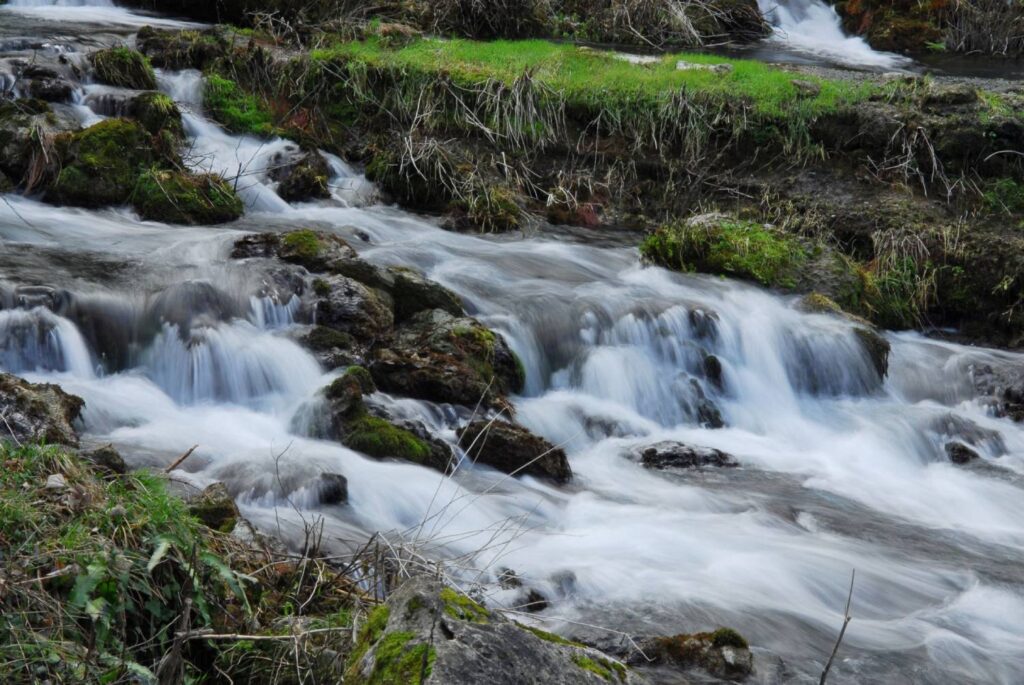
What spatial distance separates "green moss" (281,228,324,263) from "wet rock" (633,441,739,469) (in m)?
2.97

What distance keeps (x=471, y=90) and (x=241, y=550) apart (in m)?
9.14

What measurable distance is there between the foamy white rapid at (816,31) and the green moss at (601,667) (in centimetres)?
1520

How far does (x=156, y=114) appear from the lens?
10867 mm

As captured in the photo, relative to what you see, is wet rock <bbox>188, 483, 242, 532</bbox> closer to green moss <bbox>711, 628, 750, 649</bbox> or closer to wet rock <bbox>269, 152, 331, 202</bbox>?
green moss <bbox>711, 628, 750, 649</bbox>

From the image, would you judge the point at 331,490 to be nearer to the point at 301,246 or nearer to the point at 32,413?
the point at 32,413

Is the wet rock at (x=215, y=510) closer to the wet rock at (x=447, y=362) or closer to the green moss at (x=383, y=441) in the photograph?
the green moss at (x=383, y=441)

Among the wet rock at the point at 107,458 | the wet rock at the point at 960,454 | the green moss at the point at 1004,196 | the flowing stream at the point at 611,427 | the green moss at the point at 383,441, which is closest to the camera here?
the wet rock at the point at 107,458

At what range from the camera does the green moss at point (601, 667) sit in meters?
3.10

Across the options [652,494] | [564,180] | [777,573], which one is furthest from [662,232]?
[777,573]

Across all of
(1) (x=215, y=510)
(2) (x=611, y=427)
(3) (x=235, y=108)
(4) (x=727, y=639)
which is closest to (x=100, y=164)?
(3) (x=235, y=108)

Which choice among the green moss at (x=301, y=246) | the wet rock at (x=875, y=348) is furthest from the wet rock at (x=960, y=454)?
the green moss at (x=301, y=246)

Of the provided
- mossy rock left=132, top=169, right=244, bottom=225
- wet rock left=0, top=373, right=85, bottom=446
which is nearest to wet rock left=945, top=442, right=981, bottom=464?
wet rock left=0, top=373, right=85, bottom=446

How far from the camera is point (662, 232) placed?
35.7ft

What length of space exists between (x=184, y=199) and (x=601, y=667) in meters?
7.66
